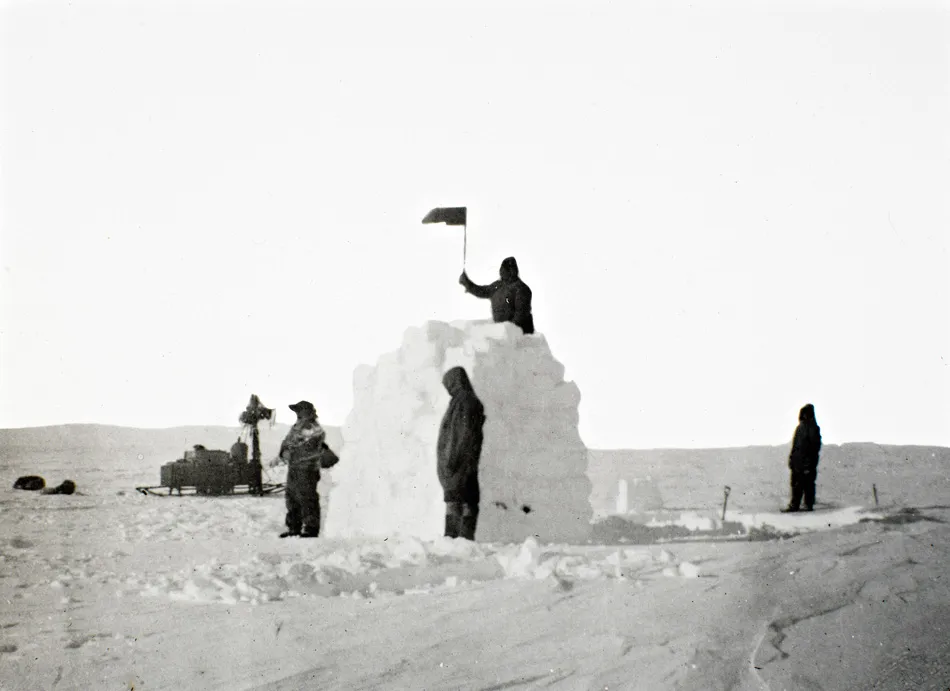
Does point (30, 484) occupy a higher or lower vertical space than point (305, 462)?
lower

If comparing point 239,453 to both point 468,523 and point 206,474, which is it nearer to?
point 206,474

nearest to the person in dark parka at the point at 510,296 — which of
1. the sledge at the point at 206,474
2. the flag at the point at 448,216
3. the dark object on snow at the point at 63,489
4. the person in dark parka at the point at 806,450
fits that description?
the flag at the point at 448,216

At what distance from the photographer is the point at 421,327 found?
32.4 feet

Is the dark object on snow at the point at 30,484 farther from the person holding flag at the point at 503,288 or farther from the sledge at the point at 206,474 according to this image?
the person holding flag at the point at 503,288

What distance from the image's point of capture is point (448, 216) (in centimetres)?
986

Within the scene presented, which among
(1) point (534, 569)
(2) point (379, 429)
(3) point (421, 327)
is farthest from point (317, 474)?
(1) point (534, 569)

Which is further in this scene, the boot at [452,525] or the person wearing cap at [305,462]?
the person wearing cap at [305,462]

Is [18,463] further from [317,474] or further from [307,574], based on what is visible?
[307,574]

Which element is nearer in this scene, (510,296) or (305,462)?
(305,462)

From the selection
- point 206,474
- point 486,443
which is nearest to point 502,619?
point 486,443

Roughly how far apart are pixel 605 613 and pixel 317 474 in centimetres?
505

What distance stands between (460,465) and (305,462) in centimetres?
213

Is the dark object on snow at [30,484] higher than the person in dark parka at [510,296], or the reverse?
the person in dark parka at [510,296]

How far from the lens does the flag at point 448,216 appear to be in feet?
32.2
